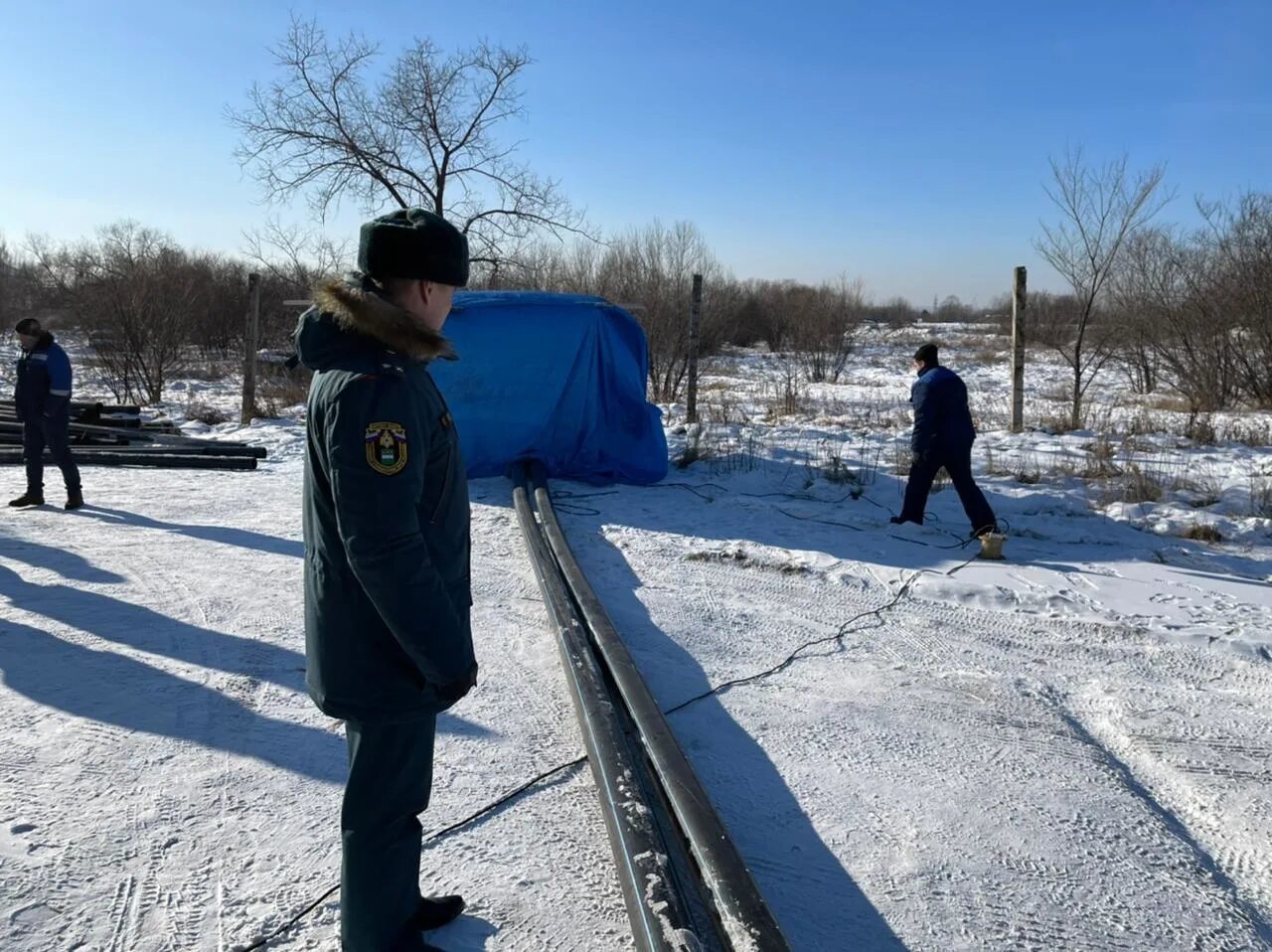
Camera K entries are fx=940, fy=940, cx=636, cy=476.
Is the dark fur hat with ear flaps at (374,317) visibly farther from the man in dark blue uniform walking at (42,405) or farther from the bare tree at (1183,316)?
the bare tree at (1183,316)

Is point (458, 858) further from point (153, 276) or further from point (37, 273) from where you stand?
point (37, 273)

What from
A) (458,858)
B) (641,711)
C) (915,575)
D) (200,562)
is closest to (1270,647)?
(915,575)

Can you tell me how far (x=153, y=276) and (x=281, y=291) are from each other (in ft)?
21.1

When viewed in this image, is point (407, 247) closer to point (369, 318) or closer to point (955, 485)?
point (369, 318)

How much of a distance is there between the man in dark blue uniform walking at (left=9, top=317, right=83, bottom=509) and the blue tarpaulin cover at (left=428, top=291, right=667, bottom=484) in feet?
11.2

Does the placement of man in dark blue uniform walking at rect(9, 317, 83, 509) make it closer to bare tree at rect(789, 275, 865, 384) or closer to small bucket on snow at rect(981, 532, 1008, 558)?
small bucket on snow at rect(981, 532, 1008, 558)

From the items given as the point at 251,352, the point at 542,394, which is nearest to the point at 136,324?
the point at 251,352

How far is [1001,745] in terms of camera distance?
13.1 ft

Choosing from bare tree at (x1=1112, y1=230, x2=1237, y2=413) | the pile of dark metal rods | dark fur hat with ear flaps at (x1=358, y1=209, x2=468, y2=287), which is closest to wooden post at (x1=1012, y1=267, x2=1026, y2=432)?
bare tree at (x1=1112, y1=230, x2=1237, y2=413)

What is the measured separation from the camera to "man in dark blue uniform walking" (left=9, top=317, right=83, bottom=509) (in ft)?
26.5

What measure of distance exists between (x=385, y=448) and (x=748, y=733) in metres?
2.62

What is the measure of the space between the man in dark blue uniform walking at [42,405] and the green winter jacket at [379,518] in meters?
7.32

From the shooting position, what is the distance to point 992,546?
A: 700 centimetres

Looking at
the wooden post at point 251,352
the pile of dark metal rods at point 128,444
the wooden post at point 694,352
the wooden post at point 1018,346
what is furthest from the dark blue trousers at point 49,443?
the wooden post at point 1018,346
